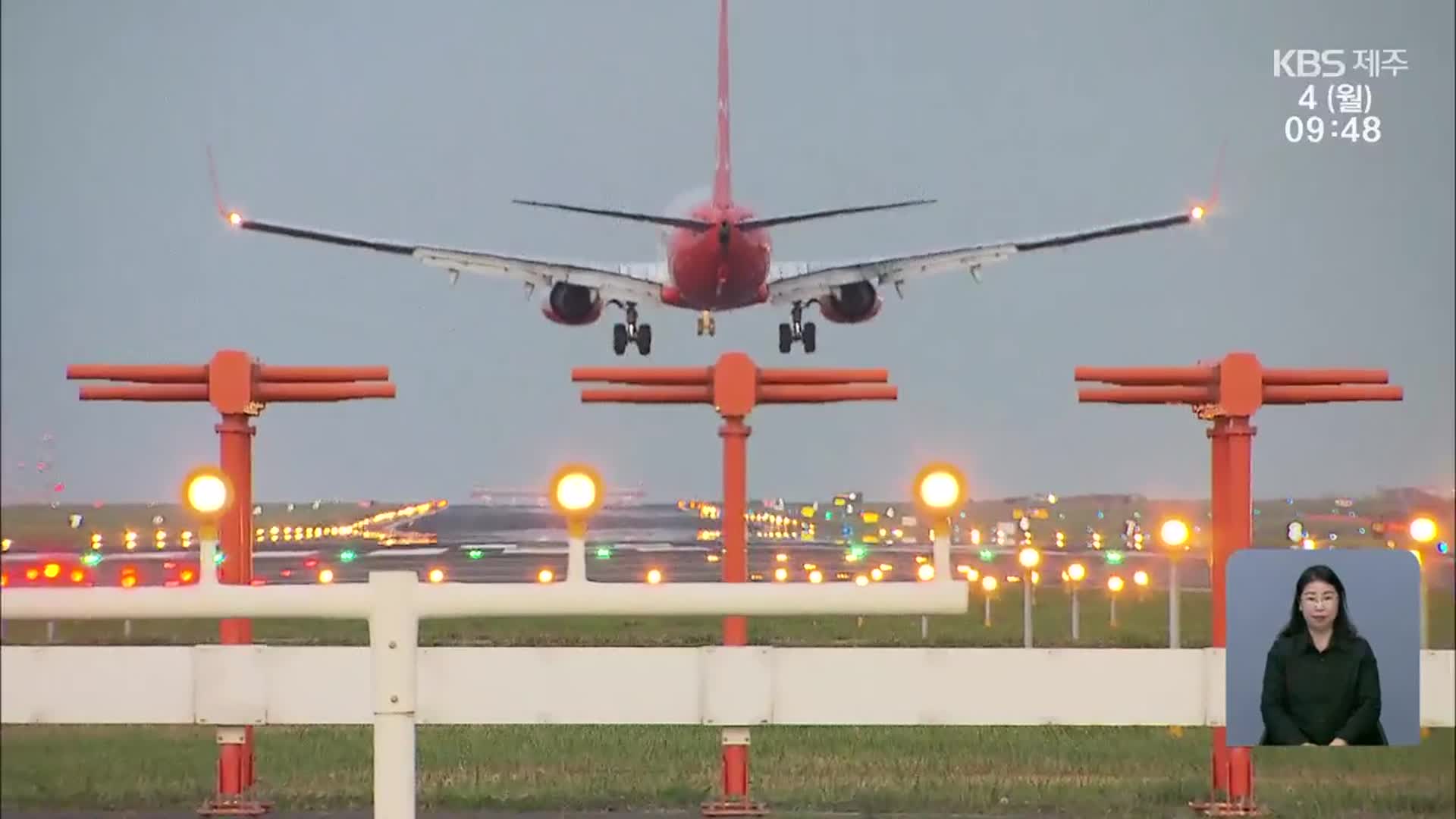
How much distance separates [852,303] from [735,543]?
42111mm

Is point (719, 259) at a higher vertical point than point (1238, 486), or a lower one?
higher

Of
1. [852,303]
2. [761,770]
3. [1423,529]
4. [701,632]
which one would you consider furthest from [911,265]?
[1423,529]

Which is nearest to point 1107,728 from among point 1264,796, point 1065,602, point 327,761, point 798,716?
point 1264,796

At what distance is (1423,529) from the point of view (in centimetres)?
688

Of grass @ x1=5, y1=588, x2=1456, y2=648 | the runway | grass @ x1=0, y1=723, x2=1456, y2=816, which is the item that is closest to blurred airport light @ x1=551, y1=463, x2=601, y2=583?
grass @ x1=0, y1=723, x2=1456, y2=816

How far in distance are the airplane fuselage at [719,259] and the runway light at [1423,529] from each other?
1635 inches

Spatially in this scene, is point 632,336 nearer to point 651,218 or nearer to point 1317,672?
point 651,218

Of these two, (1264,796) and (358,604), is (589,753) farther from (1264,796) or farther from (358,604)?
(358,604)

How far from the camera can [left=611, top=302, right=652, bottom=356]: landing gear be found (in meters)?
49.1

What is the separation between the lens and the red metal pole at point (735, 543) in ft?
29.1

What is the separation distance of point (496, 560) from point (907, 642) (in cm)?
610

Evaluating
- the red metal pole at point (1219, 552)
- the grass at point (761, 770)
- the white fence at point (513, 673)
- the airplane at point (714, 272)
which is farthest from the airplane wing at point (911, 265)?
the white fence at point (513, 673)

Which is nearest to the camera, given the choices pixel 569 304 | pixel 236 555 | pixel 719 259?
pixel 236 555

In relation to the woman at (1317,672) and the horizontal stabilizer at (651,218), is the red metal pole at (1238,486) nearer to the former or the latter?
the woman at (1317,672)
